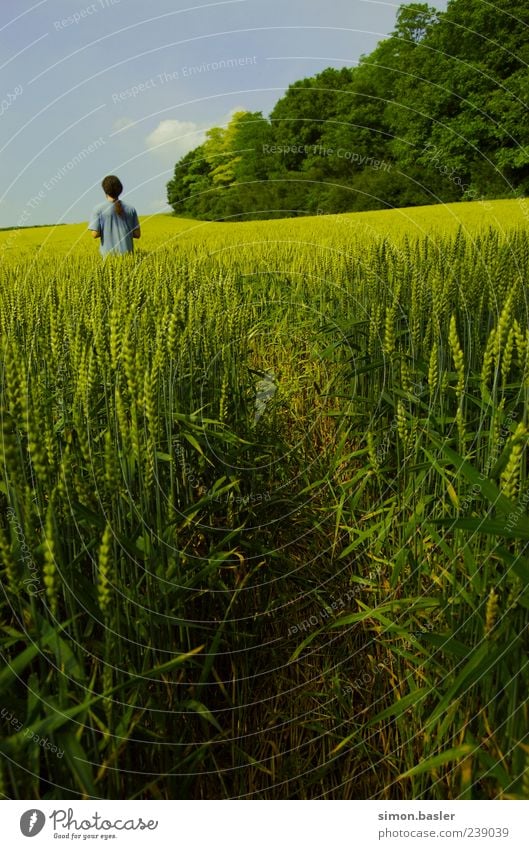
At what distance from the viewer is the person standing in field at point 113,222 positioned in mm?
5047

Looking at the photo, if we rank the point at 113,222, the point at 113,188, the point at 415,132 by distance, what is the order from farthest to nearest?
1. the point at 415,132
2. the point at 113,222
3. the point at 113,188

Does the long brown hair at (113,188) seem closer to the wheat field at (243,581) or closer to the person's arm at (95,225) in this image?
the person's arm at (95,225)

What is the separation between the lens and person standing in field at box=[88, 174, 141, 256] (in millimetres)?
5047

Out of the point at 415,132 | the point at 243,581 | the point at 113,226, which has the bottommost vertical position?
the point at 243,581

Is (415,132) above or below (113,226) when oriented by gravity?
above

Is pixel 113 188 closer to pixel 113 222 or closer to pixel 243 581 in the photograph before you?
pixel 113 222

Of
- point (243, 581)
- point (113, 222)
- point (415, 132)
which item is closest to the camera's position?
point (243, 581)

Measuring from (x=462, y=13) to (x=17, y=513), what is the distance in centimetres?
2121

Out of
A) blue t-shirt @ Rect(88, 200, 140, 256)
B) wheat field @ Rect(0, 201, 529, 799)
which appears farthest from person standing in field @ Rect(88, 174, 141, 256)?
wheat field @ Rect(0, 201, 529, 799)

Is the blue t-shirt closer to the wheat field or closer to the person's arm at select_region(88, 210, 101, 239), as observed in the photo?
the person's arm at select_region(88, 210, 101, 239)

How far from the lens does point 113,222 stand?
5.26 metres

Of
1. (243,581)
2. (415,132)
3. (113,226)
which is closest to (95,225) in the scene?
(113,226)
